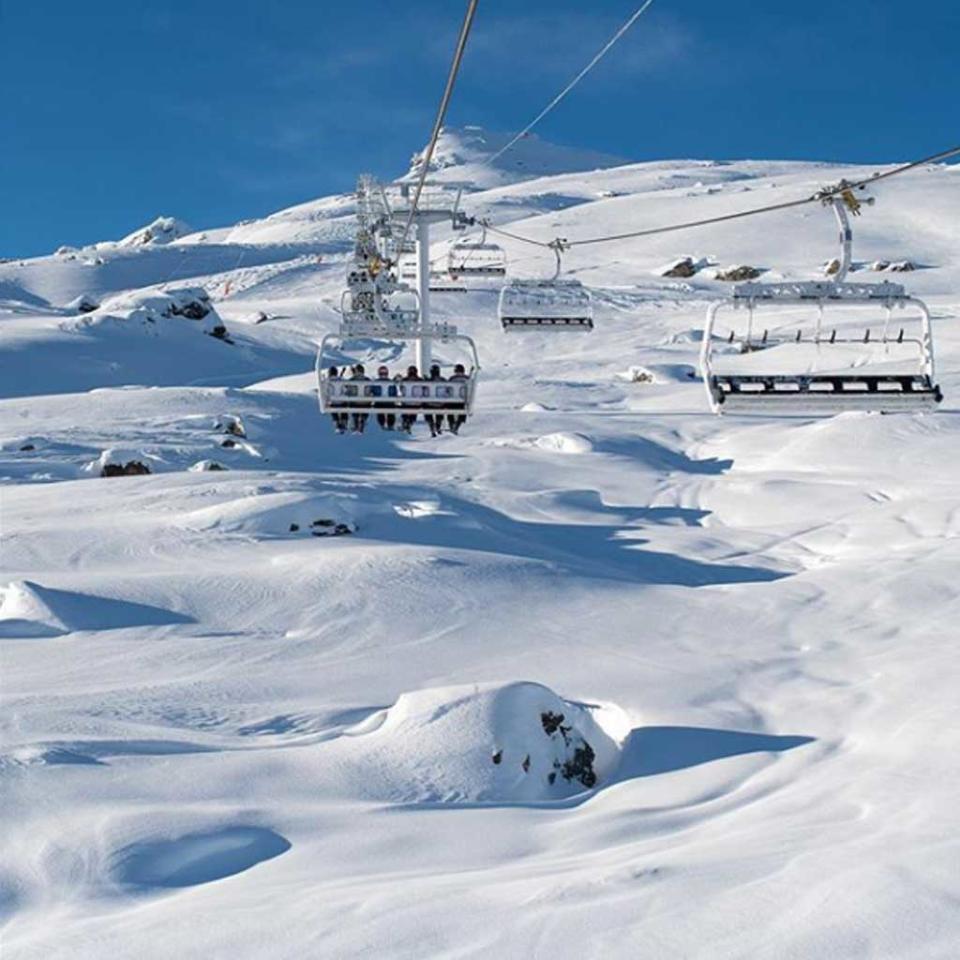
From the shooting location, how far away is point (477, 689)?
7016 millimetres

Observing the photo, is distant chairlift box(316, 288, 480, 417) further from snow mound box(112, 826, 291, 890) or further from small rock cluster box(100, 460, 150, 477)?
small rock cluster box(100, 460, 150, 477)

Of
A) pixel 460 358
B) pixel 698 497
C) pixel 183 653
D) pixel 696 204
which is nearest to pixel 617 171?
pixel 696 204

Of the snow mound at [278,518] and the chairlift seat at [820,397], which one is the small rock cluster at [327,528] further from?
the chairlift seat at [820,397]

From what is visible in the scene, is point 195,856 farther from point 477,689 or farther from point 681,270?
point 681,270

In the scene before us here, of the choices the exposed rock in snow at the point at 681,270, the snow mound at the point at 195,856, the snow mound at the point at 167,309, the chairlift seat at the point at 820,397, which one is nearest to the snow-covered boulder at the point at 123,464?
the chairlift seat at the point at 820,397

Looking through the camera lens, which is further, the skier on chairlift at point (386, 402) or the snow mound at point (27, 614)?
the skier on chairlift at point (386, 402)

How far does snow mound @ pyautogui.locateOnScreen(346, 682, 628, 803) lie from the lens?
6.29 meters

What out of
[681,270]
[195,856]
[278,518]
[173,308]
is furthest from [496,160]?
[195,856]

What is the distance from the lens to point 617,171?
11625 cm

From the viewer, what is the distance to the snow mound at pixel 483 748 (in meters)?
6.29

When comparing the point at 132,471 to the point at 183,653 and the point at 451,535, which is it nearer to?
the point at 451,535

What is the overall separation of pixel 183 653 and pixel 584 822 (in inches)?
181

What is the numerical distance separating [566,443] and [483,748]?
18.0 metres

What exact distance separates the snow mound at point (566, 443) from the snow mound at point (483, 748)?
16840mm
